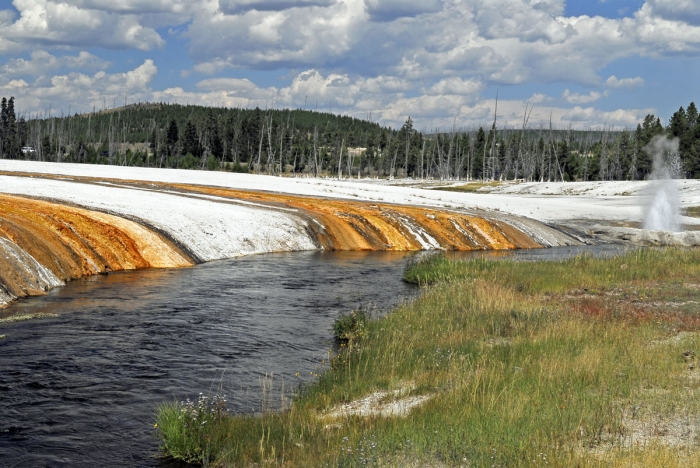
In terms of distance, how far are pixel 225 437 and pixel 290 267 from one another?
62.7 feet

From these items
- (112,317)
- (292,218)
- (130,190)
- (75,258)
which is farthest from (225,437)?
(130,190)

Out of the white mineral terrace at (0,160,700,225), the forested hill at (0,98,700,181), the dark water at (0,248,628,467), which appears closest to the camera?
the dark water at (0,248,628,467)

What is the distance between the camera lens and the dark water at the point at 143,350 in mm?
9727

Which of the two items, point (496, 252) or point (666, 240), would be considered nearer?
point (496, 252)

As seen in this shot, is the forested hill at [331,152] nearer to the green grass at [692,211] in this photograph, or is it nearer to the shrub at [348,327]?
the green grass at [692,211]

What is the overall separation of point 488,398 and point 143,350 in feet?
25.6

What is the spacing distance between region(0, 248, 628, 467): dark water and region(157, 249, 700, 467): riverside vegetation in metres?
0.93

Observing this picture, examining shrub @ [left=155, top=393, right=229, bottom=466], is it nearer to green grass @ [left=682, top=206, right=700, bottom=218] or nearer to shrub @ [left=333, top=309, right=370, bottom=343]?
shrub @ [left=333, top=309, right=370, bottom=343]

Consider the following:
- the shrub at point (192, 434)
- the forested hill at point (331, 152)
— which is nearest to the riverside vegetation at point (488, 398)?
the shrub at point (192, 434)

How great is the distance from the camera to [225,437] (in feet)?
30.0

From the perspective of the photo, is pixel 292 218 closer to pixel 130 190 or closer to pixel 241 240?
pixel 241 240

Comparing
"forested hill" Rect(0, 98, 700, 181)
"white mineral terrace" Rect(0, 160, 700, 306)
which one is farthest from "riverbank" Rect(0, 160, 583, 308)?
"forested hill" Rect(0, 98, 700, 181)

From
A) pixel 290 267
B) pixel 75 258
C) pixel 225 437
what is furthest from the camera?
pixel 290 267

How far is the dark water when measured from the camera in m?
9.73
